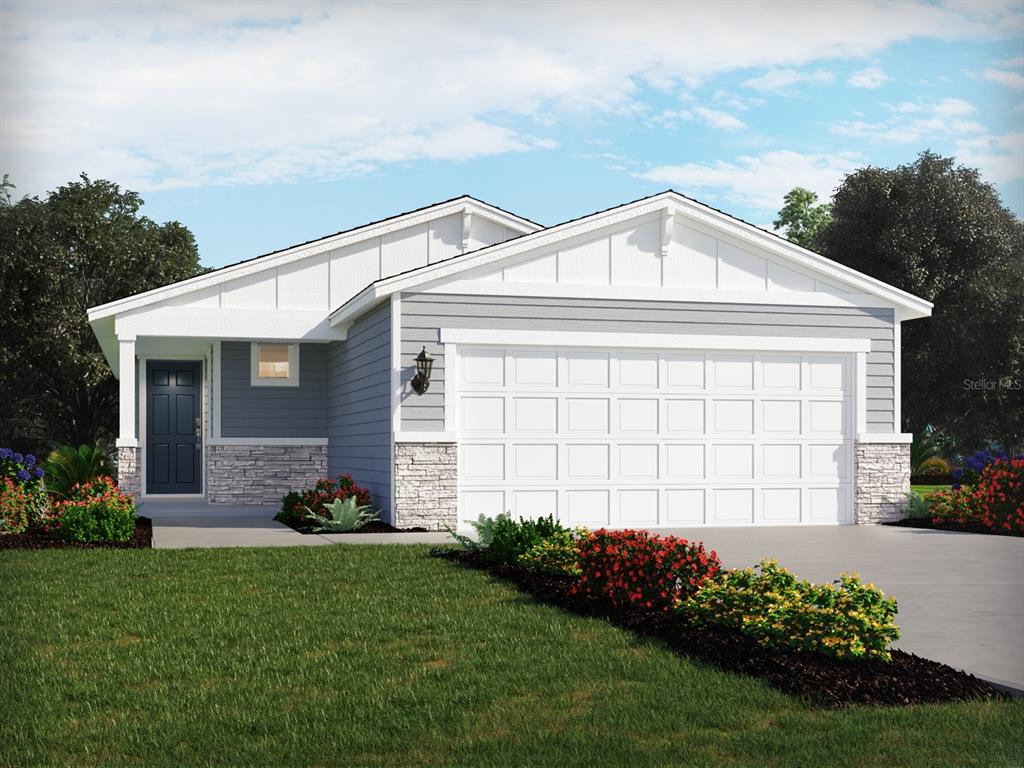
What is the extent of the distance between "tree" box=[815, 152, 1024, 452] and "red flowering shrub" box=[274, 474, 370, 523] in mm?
20057

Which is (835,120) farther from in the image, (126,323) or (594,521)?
(126,323)

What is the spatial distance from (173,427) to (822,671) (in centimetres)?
1741

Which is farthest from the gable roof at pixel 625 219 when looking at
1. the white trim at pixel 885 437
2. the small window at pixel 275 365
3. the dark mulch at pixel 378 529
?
the small window at pixel 275 365

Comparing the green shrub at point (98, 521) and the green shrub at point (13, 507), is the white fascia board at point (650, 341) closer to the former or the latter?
the green shrub at point (98, 521)

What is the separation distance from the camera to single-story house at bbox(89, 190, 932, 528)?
15734 mm

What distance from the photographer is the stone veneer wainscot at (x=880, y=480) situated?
17094 mm

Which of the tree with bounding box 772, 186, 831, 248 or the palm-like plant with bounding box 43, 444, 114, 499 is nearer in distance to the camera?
the palm-like plant with bounding box 43, 444, 114, 499

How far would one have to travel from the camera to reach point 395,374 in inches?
610

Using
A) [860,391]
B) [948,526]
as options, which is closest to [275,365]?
[860,391]

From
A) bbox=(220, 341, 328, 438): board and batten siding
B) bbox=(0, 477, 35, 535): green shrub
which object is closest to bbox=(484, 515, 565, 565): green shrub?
bbox=(0, 477, 35, 535): green shrub

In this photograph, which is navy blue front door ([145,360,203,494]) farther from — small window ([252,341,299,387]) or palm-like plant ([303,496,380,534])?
palm-like plant ([303,496,380,534])

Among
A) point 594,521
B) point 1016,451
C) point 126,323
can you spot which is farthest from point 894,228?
point 126,323

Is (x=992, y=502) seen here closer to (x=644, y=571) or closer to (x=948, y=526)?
(x=948, y=526)

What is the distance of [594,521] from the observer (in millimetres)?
16109
